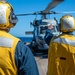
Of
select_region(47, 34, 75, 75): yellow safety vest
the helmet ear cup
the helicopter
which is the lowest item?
the helicopter

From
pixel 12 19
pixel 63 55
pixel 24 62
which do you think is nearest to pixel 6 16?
pixel 12 19

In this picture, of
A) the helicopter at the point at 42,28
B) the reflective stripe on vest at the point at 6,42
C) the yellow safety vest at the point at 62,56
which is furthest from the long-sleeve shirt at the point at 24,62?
the helicopter at the point at 42,28

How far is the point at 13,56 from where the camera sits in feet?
10.1

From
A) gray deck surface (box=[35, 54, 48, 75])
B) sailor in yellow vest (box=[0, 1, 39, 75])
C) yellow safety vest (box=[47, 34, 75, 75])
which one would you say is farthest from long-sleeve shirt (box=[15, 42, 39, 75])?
gray deck surface (box=[35, 54, 48, 75])

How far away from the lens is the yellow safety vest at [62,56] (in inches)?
209

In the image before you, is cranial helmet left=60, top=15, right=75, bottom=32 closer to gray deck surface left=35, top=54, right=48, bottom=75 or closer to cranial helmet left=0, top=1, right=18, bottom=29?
cranial helmet left=0, top=1, right=18, bottom=29

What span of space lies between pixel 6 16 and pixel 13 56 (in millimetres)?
467

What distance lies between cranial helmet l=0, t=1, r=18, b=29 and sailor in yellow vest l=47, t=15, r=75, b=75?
7.04 feet

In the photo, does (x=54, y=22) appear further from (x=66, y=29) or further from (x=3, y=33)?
(x=3, y=33)

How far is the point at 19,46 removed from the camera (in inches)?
122

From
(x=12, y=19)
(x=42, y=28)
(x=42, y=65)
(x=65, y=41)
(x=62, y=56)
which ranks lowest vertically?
(x=42, y=65)

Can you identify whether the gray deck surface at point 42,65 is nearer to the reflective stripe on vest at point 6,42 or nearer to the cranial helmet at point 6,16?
the cranial helmet at point 6,16

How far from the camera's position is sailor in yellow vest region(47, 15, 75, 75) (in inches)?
209

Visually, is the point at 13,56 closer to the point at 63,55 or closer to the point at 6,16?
the point at 6,16
